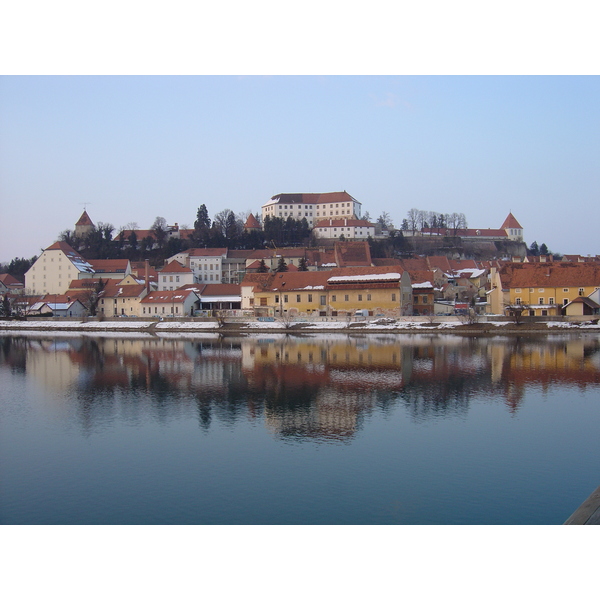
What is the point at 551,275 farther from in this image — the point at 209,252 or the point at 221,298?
the point at 209,252

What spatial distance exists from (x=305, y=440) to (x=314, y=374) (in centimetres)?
675

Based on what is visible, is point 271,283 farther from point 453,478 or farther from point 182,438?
point 453,478

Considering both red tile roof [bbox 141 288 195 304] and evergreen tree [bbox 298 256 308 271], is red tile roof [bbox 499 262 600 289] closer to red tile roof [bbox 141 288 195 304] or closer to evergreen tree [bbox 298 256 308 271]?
evergreen tree [bbox 298 256 308 271]

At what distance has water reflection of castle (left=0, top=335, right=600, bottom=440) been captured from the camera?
13.1m

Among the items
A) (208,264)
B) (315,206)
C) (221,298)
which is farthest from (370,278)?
(315,206)

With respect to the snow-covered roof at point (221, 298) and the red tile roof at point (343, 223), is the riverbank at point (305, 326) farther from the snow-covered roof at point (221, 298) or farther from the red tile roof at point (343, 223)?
the red tile roof at point (343, 223)

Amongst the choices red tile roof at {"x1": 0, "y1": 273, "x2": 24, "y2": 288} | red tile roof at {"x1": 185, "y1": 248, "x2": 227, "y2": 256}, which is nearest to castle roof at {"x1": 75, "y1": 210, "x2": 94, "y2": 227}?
red tile roof at {"x1": 0, "y1": 273, "x2": 24, "y2": 288}

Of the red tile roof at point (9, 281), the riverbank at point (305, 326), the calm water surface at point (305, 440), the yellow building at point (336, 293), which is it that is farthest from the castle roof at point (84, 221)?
the calm water surface at point (305, 440)

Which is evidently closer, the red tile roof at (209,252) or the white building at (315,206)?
the red tile roof at (209,252)

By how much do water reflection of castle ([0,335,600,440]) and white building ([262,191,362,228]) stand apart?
148 ft

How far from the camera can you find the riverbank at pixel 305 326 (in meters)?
27.8

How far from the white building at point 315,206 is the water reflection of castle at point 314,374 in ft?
148

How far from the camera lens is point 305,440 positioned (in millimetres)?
10578

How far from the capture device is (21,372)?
65.3 ft
